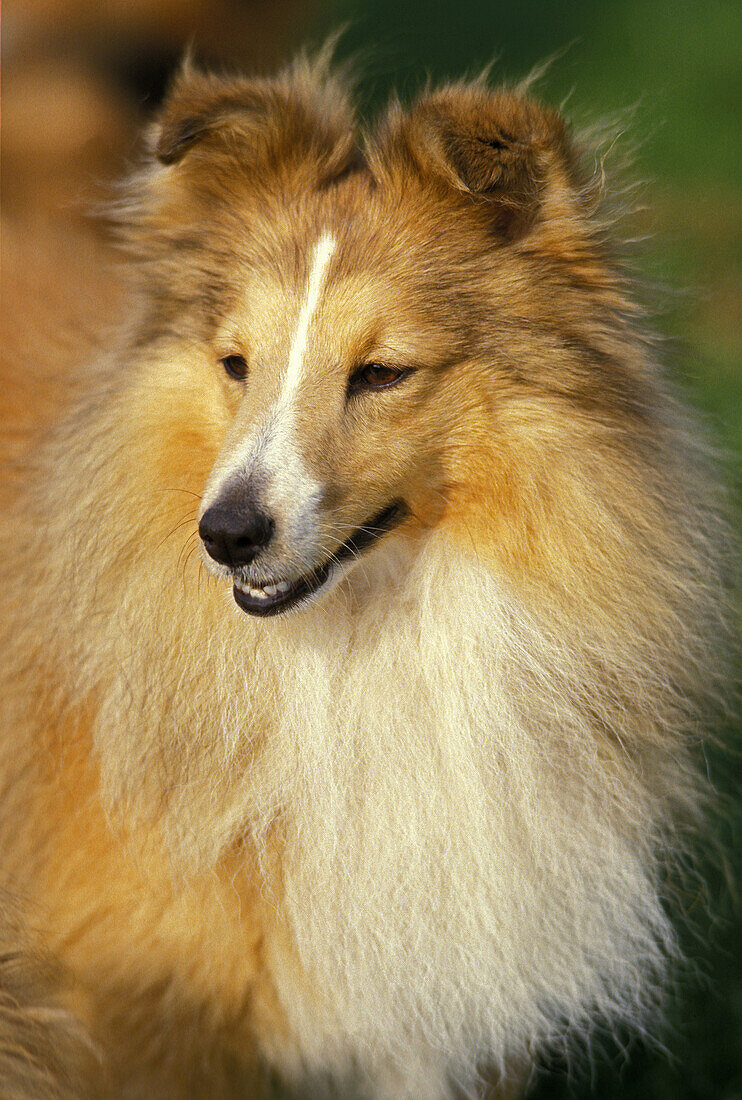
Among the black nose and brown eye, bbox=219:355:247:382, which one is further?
brown eye, bbox=219:355:247:382

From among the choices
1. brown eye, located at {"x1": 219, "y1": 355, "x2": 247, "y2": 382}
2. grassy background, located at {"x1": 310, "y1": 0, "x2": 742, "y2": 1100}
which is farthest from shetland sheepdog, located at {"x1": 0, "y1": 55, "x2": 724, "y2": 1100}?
grassy background, located at {"x1": 310, "y1": 0, "x2": 742, "y2": 1100}

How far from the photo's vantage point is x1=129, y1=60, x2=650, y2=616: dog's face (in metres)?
1.61

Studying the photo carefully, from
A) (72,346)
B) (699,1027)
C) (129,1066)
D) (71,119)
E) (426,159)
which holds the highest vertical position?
(71,119)

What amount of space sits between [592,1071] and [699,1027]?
0.30 meters

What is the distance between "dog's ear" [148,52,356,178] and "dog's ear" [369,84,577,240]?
116 millimetres

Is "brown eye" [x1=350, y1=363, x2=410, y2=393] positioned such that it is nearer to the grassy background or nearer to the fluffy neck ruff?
the fluffy neck ruff

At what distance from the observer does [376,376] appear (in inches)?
66.9

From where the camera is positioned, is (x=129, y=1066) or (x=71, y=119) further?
(x=71, y=119)

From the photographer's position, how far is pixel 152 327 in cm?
192

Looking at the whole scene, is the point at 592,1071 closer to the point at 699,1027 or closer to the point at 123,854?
the point at 699,1027

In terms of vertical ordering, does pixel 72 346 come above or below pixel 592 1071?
above

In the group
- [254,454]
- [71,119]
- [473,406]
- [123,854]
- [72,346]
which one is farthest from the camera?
[71,119]

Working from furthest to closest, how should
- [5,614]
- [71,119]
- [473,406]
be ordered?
[71,119]
[5,614]
[473,406]

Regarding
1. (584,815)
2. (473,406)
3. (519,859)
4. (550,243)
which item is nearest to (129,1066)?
(519,859)
